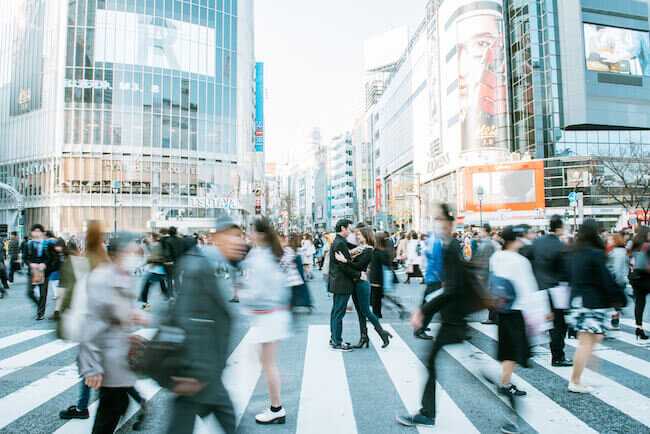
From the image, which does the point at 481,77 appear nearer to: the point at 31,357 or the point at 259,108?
the point at 259,108

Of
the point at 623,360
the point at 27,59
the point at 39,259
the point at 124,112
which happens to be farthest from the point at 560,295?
the point at 27,59

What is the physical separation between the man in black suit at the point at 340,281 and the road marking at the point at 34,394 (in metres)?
3.49

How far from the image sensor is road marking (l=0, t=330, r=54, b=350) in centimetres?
702

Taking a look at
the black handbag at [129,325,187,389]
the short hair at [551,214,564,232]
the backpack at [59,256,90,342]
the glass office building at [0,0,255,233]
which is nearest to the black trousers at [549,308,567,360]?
the short hair at [551,214,564,232]

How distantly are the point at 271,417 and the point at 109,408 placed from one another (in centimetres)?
147

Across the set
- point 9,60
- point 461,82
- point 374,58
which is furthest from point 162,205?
point 374,58

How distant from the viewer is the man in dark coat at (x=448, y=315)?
3.71m

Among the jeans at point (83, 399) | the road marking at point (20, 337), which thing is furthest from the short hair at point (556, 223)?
the road marking at point (20, 337)

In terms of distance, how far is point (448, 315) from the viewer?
3725mm

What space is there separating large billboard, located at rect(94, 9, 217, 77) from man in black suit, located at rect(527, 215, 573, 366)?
44.9 metres

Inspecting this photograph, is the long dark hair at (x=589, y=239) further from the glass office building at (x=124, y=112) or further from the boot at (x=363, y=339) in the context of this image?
the glass office building at (x=124, y=112)

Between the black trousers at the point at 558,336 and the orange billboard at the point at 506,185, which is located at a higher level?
the orange billboard at the point at 506,185

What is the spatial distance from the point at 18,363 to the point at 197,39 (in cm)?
4480

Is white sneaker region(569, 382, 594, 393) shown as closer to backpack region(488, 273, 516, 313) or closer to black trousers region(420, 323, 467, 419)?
backpack region(488, 273, 516, 313)
